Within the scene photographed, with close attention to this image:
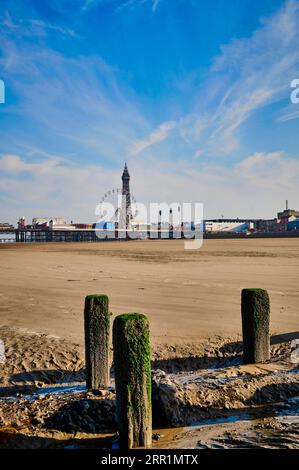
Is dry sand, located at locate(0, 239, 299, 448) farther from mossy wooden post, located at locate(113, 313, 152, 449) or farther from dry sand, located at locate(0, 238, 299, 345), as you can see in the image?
mossy wooden post, located at locate(113, 313, 152, 449)

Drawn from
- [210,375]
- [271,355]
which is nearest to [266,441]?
[210,375]

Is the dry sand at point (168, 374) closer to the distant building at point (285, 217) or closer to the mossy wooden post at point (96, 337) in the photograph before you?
the mossy wooden post at point (96, 337)

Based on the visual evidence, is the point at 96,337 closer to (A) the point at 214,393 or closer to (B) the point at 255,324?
(A) the point at 214,393

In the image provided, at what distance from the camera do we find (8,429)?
4188 mm

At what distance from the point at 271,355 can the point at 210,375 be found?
4.58 ft

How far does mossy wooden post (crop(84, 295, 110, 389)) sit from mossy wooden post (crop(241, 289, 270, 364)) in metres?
2.08

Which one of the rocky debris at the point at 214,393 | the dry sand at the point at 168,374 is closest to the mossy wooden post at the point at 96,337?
the dry sand at the point at 168,374

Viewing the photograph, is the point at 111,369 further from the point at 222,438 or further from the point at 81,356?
the point at 222,438

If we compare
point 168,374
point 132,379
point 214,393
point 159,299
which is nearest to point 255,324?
point 214,393

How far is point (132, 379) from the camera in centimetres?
366

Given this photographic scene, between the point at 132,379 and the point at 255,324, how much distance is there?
8.53 feet

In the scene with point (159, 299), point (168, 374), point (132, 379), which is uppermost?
point (132, 379)

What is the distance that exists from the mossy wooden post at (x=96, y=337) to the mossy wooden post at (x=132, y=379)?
118cm
